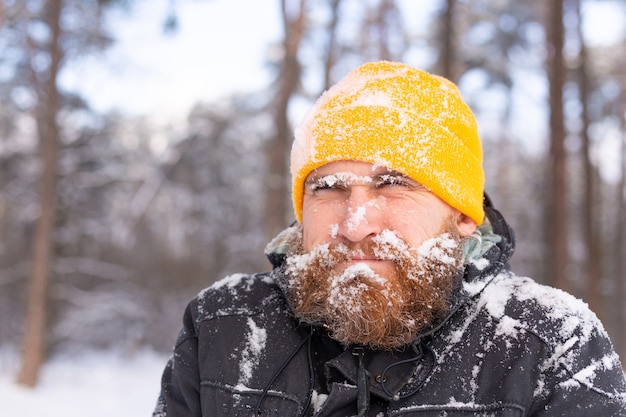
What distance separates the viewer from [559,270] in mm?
8633

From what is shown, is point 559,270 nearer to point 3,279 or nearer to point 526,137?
point 3,279

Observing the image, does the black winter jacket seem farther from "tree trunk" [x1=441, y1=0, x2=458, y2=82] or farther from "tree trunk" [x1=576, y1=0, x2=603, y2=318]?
"tree trunk" [x1=576, y1=0, x2=603, y2=318]

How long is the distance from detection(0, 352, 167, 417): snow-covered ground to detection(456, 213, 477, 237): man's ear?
8605mm

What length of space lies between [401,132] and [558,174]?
7.91m

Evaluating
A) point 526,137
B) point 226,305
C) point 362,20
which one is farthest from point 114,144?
point 526,137

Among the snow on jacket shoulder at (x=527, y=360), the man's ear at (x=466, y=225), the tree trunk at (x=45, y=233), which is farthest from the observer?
the tree trunk at (x=45, y=233)

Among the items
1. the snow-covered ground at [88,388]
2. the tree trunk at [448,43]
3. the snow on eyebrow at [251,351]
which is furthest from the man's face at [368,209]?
the snow-covered ground at [88,388]

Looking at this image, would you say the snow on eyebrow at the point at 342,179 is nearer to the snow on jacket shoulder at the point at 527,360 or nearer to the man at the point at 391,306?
the man at the point at 391,306

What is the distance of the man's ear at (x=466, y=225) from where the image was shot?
193 cm

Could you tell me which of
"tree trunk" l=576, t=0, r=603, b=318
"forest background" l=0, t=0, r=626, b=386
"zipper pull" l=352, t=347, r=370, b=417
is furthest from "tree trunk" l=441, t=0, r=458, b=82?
"zipper pull" l=352, t=347, r=370, b=417

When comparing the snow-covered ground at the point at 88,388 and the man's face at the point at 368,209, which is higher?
the man's face at the point at 368,209

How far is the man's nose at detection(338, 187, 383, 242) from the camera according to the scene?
168cm

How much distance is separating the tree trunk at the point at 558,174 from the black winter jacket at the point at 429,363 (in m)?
7.41

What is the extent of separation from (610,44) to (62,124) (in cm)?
1849
